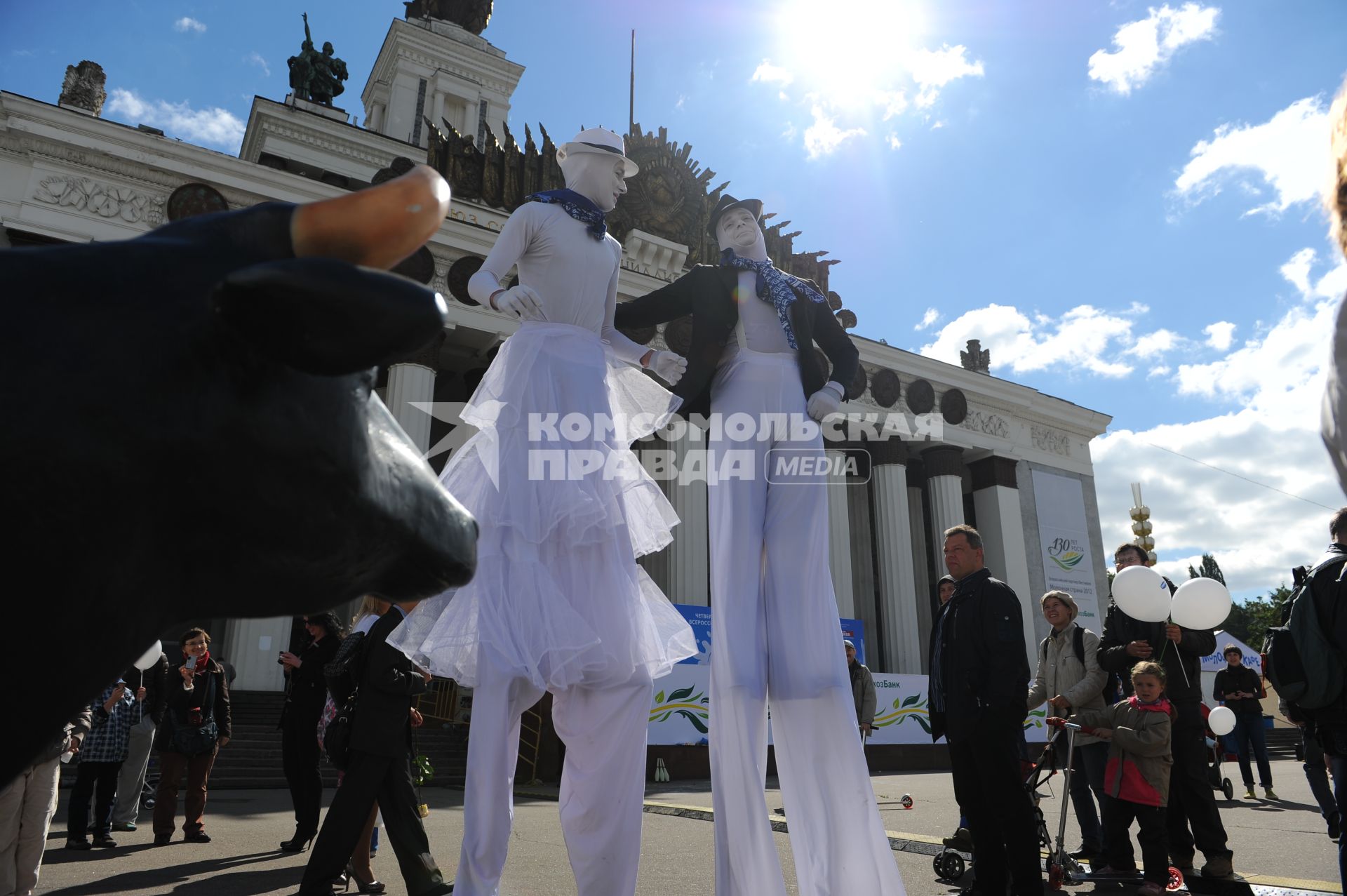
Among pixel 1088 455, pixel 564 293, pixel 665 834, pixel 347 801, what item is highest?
pixel 1088 455

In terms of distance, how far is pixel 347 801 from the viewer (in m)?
4.09

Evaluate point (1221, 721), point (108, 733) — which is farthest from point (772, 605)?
point (1221, 721)

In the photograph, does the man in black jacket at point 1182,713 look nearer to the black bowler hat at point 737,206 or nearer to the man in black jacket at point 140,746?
the black bowler hat at point 737,206

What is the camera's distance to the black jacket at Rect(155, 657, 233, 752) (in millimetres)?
7020

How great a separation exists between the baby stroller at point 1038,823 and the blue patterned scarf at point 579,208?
3.02 m

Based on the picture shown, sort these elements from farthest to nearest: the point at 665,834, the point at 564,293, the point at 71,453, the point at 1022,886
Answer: the point at 665,834
the point at 1022,886
the point at 564,293
the point at 71,453

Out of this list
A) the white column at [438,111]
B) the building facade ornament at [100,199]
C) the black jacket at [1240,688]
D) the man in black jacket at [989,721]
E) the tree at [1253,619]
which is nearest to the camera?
the man in black jacket at [989,721]

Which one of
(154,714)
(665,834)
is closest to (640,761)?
(665,834)

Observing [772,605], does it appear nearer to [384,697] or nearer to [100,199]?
[384,697]

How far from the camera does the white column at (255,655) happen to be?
56.2 feet

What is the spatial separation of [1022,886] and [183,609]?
13.3 ft

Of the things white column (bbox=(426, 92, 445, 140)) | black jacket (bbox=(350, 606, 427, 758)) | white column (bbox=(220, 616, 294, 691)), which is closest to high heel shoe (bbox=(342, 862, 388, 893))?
black jacket (bbox=(350, 606, 427, 758))

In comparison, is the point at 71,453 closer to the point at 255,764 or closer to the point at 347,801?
the point at 347,801

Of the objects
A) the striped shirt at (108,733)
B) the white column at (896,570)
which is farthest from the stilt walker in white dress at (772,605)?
the white column at (896,570)
